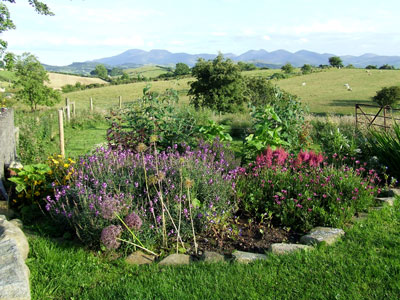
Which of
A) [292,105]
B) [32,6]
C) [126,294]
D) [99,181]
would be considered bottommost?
[126,294]

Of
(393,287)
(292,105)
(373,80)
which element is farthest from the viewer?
(373,80)

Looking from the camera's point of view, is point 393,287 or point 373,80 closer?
point 393,287

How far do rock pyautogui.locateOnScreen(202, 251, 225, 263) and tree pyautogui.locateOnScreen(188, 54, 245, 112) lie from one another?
1911 cm

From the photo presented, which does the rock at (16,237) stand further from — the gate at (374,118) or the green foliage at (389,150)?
the gate at (374,118)

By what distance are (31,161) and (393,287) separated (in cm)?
718

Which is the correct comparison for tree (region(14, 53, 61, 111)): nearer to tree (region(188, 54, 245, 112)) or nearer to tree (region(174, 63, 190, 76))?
tree (region(188, 54, 245, 112))

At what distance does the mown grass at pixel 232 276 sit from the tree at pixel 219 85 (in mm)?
19184

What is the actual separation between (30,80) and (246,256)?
70.3 feet

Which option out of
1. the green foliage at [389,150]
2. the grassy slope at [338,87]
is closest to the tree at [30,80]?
the green foliage at [389,150]

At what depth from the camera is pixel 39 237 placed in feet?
12.6

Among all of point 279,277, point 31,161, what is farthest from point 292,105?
point 31,161

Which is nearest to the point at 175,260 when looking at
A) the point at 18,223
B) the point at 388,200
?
the point at 18,223

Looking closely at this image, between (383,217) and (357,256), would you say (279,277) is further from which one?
(383,217)

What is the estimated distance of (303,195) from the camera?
432cm
